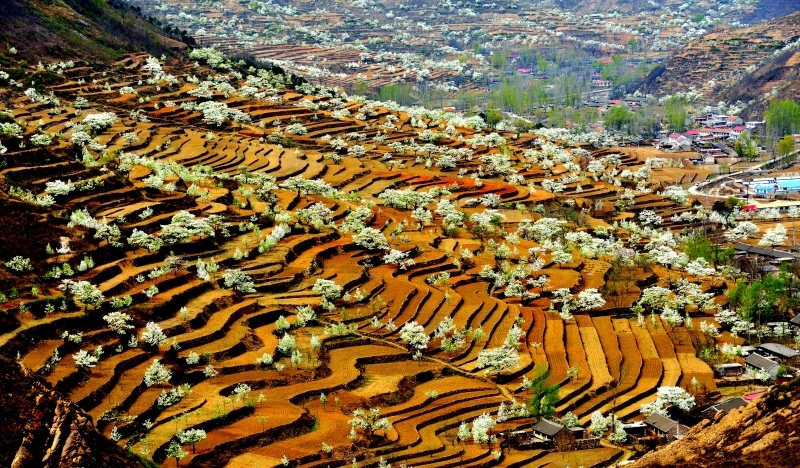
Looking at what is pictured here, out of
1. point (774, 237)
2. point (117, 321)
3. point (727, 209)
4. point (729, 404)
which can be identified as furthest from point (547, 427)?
point (727, 209)

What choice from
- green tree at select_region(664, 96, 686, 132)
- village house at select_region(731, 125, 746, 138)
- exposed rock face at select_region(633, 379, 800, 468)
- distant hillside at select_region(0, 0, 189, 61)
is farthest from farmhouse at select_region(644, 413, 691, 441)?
green tree at select_region(664, 96, 686, 132)

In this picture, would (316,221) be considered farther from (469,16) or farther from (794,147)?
(469,16)

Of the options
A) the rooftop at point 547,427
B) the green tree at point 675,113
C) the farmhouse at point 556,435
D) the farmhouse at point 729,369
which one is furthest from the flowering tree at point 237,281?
the green tree at point 675,113

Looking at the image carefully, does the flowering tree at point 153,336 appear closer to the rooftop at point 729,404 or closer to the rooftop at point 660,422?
the rooftop at point 660,422

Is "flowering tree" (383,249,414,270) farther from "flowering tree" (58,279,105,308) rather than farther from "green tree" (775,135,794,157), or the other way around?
"green tree" (775,135,794,157)

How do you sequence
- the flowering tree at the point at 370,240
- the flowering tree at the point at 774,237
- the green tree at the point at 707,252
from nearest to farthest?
the flowering tree at the point at 370,240 < the green tree at the point at 707,252 < the flowering tree at the point at 774,237

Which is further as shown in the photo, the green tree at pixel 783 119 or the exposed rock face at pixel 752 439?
the green tree at pixel 783 119

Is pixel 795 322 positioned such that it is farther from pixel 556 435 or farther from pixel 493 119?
pixel 493 119
